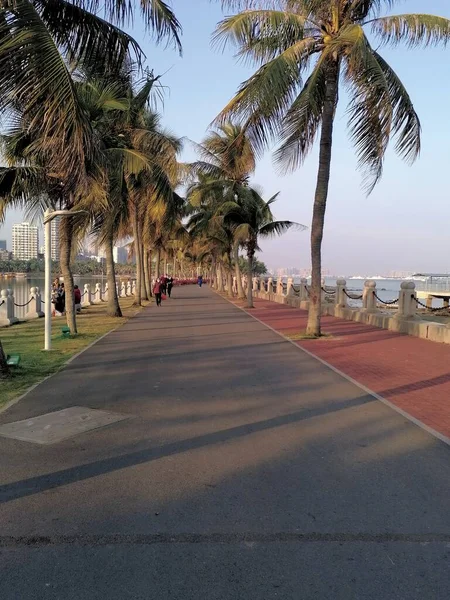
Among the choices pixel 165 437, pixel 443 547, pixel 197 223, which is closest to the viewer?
pixel 443 547

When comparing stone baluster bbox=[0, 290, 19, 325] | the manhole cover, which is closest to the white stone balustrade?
stone baluster bbox=[0, 290, 19, 325]

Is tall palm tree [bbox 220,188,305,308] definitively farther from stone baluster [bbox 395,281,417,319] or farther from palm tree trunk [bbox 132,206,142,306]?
stone baluster [bbox 395,281,417,319]

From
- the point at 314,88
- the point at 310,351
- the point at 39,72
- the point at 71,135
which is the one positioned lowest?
the point at 310,351

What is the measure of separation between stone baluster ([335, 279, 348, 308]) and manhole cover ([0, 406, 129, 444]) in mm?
18079

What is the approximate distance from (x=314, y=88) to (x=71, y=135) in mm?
8291

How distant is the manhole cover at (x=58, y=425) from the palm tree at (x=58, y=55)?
3813mm

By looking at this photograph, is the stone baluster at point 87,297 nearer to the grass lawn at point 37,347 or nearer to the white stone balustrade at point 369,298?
the grass lawn at point 37,347

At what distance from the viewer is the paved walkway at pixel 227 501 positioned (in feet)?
10.6

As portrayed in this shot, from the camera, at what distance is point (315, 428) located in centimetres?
643

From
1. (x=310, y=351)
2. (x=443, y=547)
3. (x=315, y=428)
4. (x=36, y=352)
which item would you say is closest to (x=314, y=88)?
(x=310, y=351)

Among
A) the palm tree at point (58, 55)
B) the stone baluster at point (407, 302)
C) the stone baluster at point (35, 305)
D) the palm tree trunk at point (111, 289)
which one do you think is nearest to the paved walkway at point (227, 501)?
the palm tree at point (58, 55)

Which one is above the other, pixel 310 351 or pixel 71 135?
pixel 71 135

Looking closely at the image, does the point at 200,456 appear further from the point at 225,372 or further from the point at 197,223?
the point at 197,223

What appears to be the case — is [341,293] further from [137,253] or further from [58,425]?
[58,425]
